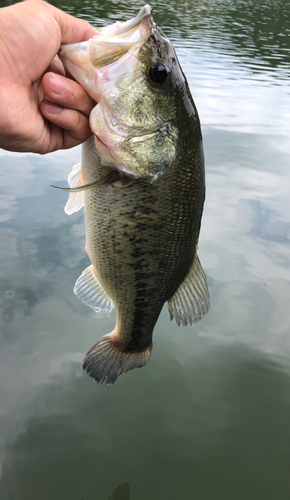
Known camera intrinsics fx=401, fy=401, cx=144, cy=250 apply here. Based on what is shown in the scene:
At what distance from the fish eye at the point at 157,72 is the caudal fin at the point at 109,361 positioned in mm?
1521

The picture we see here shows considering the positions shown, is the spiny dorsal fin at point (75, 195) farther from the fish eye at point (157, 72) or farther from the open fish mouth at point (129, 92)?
the fish eye at point (157, 72)

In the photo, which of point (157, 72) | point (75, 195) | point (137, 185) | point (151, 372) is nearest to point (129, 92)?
point (157, 72)

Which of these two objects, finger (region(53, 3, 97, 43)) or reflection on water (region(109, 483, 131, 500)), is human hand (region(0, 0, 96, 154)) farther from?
reflection on water (region(109, 483, 131, 500))

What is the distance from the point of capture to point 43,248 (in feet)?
15.6

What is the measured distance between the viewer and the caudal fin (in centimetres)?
235

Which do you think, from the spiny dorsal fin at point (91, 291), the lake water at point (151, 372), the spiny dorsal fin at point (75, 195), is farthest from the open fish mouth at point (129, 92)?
the lake water at point (151, 372)

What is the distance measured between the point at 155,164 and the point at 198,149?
0.74 feet

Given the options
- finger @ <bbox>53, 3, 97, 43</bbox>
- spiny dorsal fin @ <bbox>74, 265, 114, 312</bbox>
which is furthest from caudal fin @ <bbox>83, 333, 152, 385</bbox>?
finger @ <bbox>53, 3, 97, 43</bbox>

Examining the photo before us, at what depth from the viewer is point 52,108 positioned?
5.95 ft

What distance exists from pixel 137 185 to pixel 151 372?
214cm

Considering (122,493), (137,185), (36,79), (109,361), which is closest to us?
(36,79)

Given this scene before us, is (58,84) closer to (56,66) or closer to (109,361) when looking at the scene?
(56,66)

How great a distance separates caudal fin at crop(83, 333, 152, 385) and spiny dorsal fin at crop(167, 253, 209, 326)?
40cm

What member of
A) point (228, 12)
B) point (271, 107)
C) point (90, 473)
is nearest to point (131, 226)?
point (90, 473)
